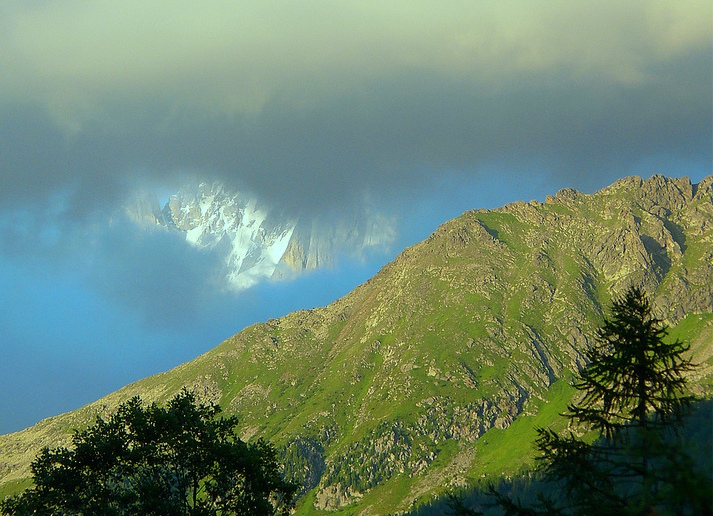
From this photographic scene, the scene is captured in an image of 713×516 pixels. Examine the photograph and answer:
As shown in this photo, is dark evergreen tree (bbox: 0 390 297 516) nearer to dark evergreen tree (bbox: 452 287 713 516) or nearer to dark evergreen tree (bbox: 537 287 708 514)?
dark evergreen tree (bbox: 452 287 713 516)

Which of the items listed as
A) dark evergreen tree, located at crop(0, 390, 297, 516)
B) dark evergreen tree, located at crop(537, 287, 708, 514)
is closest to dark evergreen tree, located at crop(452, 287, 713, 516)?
dark evergreen tree, located at crop(537, 287, 708, 514)

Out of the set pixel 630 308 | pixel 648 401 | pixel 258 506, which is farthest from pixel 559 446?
pixel 258 506

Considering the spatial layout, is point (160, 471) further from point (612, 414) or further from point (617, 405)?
point (617, 405)

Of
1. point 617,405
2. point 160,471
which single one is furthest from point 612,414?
point 160,471

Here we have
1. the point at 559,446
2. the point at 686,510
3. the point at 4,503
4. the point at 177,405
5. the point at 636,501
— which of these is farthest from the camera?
the point at 4,503

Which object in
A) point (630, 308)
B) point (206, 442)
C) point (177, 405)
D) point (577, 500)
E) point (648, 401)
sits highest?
point (177, 405)

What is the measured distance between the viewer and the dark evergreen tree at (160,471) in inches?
2143

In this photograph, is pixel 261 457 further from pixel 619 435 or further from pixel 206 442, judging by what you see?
pixel 619 435

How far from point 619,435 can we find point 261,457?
113 feet

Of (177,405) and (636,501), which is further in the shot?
(177,405)

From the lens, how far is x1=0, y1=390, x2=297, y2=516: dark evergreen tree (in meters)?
54.4

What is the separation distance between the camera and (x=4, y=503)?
65.7 meters

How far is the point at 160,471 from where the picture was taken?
57.1 metres

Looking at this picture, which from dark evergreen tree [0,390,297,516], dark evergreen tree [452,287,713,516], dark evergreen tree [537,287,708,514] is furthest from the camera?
dark evergreen tree [0,390,297,516]
